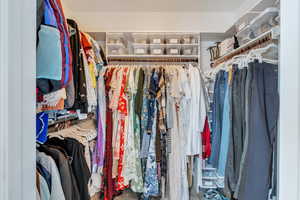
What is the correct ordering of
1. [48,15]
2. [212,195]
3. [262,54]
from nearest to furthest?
[48,15] < [262,54] < [212,195]

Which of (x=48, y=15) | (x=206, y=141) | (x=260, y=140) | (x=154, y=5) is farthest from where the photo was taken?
(x=154, y=5)

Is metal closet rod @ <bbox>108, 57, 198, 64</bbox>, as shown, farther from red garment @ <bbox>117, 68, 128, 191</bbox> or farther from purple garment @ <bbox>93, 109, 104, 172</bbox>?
purple garment @ <bbox>93, 109, 104, 172</bbox>

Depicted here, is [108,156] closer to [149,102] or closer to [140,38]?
[149,102]

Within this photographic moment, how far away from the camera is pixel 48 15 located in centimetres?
75

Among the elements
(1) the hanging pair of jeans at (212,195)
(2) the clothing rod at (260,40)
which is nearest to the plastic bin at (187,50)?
(2) the clothing rod at (260,40)

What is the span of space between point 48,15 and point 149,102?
1.32m

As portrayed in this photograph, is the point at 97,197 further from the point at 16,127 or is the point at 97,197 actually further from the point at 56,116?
the point at 16,127

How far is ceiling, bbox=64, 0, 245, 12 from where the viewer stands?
255 centimetres

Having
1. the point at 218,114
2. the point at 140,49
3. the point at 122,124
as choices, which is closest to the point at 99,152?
the point at 122,124

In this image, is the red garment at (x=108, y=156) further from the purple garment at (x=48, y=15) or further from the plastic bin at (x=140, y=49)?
the purple garment at (x=48, y=15)

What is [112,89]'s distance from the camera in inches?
78.1

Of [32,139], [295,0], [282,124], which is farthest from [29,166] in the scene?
[295,0]

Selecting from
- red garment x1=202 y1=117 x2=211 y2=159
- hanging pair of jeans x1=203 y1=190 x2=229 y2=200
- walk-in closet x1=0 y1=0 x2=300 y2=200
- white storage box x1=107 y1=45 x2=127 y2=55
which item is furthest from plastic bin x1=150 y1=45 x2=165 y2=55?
hanging pair of jeans x1=203 y1=190 x2=229 y2=200

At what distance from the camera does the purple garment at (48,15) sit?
74 cm
